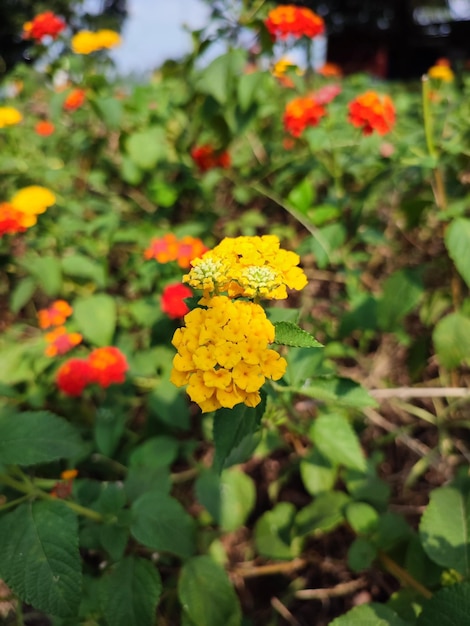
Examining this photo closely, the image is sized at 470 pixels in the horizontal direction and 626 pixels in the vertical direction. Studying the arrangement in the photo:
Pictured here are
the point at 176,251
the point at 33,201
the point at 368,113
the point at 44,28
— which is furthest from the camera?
the point at 44,28

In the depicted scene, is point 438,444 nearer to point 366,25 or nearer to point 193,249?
point 193,249

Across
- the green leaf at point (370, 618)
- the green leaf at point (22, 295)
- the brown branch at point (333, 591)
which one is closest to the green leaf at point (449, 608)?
the green leaf at point (370, 618)

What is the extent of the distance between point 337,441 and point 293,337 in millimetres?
466

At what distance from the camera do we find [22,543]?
80cm

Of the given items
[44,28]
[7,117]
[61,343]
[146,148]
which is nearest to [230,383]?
[61,343]

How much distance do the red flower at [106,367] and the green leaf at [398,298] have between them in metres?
0.72

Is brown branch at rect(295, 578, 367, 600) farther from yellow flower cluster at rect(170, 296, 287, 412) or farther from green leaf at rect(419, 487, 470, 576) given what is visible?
yellow flower cluster at rect(170, 296, 287, 412)

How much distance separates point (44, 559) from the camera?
2.58ft

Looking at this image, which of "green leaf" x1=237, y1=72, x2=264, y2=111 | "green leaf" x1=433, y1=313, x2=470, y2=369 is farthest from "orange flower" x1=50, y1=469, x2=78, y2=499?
"green leaf" x1=237, y1=72, x2=264, y2=111

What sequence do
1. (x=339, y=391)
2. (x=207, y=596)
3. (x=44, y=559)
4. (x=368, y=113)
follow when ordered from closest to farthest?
(x=44, y=559) → (x=339, y=391) → (x=207, y=596) → (x=368, y=113)

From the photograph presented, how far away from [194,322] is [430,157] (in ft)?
2.72

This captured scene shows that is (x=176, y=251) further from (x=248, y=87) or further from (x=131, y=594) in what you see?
(x=131, y=594)

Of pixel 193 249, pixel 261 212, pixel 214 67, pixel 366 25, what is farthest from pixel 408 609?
pixel 366 25

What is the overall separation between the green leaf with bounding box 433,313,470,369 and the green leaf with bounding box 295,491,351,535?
1.47 feet
